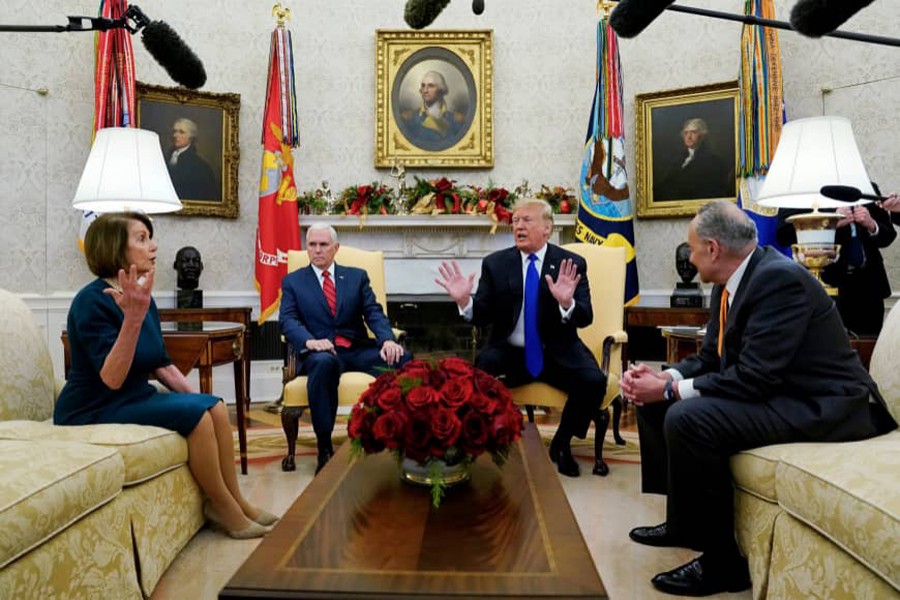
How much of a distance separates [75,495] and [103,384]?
73cm

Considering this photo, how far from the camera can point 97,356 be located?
2.44m

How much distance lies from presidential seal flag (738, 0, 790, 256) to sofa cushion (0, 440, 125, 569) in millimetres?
4837

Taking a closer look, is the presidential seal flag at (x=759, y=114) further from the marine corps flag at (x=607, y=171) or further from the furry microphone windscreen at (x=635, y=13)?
the furry microphone windscreen at (x=635, y=13)

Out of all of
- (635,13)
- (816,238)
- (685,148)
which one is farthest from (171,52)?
(685,148)

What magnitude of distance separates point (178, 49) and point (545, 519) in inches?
62.1

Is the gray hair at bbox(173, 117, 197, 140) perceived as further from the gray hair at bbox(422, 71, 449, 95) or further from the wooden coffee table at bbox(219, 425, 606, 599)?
the wooden coffee table at bbox(219, 425, 606, 599)

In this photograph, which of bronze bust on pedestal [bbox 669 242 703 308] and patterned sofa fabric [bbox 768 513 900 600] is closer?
patterned sofa fabric [bbox 768 513 900 600]

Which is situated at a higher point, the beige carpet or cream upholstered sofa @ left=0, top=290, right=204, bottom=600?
cream upholstered sofa @ left=0, top=290, right=204, bottom=600

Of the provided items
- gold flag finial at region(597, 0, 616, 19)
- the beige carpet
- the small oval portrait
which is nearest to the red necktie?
the beige carpet

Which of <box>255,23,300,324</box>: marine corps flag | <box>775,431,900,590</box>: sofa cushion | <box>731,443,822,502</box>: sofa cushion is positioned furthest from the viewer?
<box>255,23,300,324</box>: marine corps flag

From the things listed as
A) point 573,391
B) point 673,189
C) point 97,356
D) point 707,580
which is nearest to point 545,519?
point 707,580

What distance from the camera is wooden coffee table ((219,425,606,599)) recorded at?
52.9 inches

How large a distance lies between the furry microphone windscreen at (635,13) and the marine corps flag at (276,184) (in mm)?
4707

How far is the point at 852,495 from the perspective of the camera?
5.73 ft
